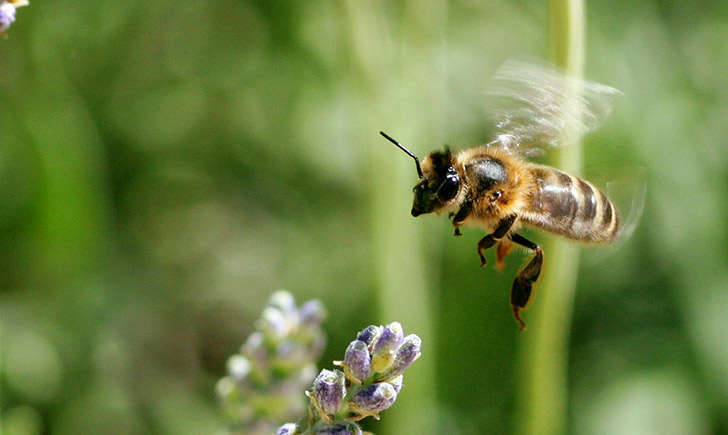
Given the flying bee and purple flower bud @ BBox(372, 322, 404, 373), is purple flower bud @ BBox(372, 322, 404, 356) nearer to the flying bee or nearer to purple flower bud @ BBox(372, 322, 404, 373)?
purple flower bud @ BBox(372, 322, 404, 373)

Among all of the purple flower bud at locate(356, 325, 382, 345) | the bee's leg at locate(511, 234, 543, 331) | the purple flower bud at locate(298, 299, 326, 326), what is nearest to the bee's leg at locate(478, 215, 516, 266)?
the bee's leg at locate(511, 234, 543, 331)

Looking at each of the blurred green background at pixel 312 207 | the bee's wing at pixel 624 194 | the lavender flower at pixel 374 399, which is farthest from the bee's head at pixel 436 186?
the blurred green background at pixel 312 207

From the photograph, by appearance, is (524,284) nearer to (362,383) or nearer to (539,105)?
(539,105)

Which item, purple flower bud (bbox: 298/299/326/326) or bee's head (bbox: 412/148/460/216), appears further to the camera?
bee's head (bbox: 412/148/460/216)

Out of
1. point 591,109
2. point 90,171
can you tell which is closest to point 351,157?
point 90,171

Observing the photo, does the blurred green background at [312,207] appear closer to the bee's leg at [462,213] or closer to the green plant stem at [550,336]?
the green plant stem at [550,336]
